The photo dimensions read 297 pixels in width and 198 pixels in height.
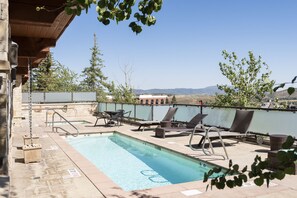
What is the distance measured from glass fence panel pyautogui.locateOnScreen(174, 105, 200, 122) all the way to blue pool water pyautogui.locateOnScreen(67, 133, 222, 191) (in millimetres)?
2812

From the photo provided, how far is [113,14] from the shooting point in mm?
1942

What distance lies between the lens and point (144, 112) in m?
15.4

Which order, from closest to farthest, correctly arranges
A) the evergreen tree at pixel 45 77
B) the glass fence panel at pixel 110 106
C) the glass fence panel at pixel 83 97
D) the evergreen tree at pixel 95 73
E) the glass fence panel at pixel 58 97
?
the glass fence panel at pixel 110 106, the glass fence panel at pixel 58 97, the glass fence panel at pixel 83 97, the evergreen tree at pixel 45 77, the evergreen tree at pixel 95 73

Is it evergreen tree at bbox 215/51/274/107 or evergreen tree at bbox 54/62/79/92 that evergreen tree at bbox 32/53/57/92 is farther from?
evergreen tree at bbox 215/51/274/107

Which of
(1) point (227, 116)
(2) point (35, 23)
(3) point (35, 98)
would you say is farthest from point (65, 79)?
(2) point (35, 23)

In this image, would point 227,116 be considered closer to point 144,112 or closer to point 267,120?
point 267,120

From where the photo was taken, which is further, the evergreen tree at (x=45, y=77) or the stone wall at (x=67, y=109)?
the evergreen tree at (x=45, y=77)

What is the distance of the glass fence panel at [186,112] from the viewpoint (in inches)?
489

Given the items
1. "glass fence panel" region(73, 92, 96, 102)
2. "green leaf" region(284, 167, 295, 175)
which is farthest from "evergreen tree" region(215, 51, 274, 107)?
"green leaf" region(284, 167, 295, 175)

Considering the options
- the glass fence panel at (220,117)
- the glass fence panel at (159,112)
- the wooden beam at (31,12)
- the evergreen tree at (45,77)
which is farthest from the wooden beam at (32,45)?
the evergreen tree at (45,77)

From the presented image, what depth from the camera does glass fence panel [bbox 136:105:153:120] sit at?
48.9 feet

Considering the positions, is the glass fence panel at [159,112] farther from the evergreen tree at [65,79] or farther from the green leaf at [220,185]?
the evergreen tree at [65,79]

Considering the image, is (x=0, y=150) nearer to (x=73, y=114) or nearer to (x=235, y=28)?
(x=73, y=114)

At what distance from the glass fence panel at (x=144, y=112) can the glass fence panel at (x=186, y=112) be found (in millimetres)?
1780
